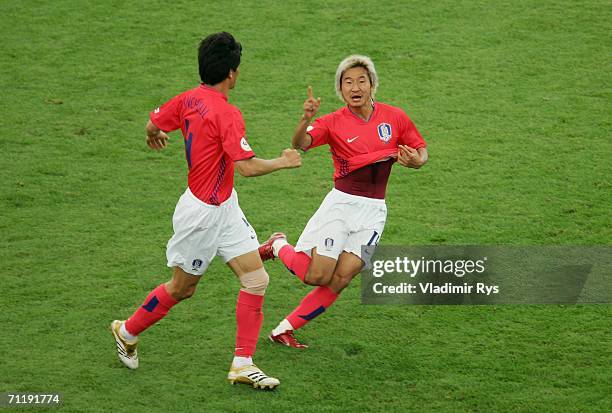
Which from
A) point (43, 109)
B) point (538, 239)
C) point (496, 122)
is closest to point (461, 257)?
point (538, 239)

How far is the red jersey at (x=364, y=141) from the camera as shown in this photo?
21.5ft

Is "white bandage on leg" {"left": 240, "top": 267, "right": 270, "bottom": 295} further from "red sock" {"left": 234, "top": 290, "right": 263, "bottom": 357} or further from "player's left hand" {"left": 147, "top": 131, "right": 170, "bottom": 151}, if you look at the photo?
"player's left hand" {"left": 147, "top": 131, "right": 170, "bottom": 151}

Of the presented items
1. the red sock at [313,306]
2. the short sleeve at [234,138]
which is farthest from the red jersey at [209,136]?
the red sock at [313,306]

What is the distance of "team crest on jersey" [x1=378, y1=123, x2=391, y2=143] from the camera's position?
6.57 m

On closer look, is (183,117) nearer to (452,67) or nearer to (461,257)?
(461,257)

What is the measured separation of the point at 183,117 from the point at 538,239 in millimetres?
3349

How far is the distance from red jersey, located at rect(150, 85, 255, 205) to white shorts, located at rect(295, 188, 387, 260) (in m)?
0.84

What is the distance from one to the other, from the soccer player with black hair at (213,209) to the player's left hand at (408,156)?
1117 millimetres

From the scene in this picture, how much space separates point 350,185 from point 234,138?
1204mm

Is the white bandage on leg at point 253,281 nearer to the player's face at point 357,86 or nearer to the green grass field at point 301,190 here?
the green grass field at point 301,190

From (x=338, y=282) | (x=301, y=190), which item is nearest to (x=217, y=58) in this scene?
(x=338, y=282)

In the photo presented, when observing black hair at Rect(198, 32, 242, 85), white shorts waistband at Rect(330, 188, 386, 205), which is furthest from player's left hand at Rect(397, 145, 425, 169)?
black hair at Rect(198, 32, 242, 85)

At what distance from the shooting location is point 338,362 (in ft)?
21.1

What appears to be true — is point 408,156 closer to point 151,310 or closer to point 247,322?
point 247,322
